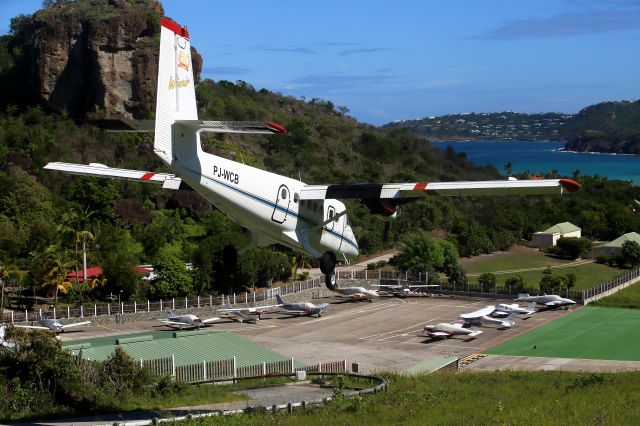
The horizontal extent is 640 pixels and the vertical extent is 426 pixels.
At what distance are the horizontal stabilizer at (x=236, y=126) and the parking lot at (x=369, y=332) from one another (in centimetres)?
3288

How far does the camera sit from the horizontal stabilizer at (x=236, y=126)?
29.3m

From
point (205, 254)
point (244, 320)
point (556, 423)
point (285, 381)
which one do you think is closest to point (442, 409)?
point (556, 423)

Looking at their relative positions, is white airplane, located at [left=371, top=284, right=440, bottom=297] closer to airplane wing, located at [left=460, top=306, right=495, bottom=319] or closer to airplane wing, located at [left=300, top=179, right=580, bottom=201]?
Answer: airplane wing, located at [left=460, top=306, right=495, bottom=319]

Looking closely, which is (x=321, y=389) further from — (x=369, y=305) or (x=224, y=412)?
(x=369, y=305)

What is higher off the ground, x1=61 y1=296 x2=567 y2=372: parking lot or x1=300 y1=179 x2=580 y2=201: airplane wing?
x1=300 y1=179 x2=580 y2=201: airplane wing

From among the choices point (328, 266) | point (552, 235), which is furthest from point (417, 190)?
point (552, 235)

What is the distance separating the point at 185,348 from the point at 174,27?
91.5 feet

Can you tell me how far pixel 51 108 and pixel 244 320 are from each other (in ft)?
176

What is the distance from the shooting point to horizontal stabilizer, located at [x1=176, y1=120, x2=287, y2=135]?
29.3 metres

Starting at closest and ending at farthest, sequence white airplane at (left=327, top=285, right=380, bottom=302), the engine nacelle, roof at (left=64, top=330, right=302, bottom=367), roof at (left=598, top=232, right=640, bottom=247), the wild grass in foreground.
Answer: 1. the wild grass in foreground
2. the engine nacelle
3. roof at (left=64, top=330, right=302, bottom=367)
4. white airplane at (left=327, top=285, right=380, bottom=302)
5. roof at (left=598, top=232, right=640, bottom=247)

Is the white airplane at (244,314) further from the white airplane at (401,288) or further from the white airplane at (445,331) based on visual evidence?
the white airplane at (401,288)

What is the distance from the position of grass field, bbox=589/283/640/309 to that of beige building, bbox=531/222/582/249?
2233cm

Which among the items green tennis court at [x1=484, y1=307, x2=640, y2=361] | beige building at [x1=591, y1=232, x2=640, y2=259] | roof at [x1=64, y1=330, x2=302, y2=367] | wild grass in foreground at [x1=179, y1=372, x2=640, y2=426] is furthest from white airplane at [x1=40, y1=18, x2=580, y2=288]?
beige building at [x1=591, y1=232, x2=640, y2=259]

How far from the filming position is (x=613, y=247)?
358 ft
